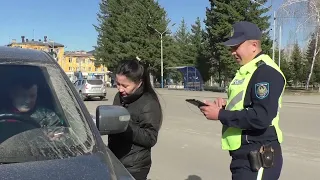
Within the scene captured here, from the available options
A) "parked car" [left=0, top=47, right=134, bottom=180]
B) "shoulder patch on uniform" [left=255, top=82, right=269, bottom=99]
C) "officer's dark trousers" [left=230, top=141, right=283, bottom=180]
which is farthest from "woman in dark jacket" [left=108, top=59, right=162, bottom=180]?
"shoulder patch on uniform" [left=255, top=82, right=269, bottom=99]

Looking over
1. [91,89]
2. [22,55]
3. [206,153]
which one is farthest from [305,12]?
[22,55]

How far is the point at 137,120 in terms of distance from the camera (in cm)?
338

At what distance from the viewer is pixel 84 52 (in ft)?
466

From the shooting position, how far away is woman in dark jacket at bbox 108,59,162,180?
10.9 feet

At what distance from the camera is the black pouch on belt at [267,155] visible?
2.90m

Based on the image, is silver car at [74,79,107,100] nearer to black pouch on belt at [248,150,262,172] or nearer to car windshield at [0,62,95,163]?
car windshield at [0,62,95,163]

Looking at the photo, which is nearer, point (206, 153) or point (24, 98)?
point (24, 98)

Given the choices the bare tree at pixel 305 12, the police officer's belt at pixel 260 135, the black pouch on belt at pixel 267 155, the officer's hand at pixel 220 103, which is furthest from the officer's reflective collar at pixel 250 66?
the bare tree at pixel 305 12

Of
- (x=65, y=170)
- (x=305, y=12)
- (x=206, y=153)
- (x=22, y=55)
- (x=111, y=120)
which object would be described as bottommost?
(x=206, y=153)

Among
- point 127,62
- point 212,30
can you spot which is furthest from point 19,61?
point 212,30

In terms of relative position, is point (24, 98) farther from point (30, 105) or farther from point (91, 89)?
point (91, 89)

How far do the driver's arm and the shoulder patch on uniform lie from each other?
4.31 feet

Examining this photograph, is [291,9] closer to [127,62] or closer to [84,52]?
[127,62]

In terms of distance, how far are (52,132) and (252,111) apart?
4.32 feet
